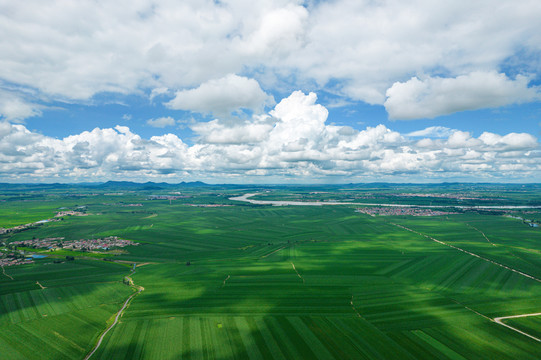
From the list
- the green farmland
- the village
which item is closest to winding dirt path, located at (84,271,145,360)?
the green farmland

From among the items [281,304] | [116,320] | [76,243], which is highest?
[281,304]

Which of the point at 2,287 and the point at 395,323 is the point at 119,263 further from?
the point at 395,323

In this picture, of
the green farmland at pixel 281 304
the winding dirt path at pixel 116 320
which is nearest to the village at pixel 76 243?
the green farmland at pixel 281 304

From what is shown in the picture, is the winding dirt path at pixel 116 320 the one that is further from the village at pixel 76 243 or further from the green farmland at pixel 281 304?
the village at pixel 76 243

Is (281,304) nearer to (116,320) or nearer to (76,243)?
(116,320)

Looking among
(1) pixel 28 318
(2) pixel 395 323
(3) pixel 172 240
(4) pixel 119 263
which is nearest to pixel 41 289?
Result: (1) pixel 28 318

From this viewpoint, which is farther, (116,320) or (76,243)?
(76,243)

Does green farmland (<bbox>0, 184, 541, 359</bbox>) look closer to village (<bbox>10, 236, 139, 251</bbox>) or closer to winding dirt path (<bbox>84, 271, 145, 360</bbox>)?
winding dirt path (<bbox>84, 271, 145, 360</bbox>)

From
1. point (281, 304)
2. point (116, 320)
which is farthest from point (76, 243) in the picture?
point (281, 304)
